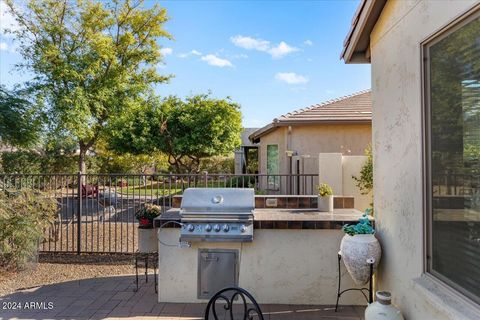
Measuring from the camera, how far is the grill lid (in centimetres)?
432

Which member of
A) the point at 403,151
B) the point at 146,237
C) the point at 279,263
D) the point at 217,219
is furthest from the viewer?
the point at 146,237

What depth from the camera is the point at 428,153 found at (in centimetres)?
295

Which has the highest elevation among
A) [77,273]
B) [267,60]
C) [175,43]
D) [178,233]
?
[175,43]

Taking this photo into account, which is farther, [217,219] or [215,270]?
[215,270]

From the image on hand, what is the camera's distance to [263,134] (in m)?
12.7

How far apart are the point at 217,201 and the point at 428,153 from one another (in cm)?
246

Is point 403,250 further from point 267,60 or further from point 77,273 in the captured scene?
point 267,60

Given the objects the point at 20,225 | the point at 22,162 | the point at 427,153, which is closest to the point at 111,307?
the point at 20,225

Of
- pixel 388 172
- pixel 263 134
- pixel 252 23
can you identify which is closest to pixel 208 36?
pixel 252 23

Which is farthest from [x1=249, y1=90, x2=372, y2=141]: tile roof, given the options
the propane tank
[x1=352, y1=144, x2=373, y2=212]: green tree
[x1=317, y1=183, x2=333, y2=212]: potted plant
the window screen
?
the propane tank

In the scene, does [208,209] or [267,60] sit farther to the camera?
[267,60]

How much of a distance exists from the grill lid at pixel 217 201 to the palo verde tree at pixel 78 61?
9.97 meters

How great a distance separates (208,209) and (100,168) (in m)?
20.7

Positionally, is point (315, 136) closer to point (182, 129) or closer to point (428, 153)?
point (428, 153)
